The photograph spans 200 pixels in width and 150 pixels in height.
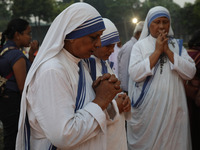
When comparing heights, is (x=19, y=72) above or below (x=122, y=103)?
below

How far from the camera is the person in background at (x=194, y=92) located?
3.22m

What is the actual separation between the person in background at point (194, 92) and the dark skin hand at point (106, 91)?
6.64 feet

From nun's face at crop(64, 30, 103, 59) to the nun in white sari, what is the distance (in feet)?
5.02

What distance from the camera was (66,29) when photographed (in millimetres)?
1505

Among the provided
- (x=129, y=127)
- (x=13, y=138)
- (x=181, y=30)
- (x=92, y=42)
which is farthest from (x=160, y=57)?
(x=181, y=30)

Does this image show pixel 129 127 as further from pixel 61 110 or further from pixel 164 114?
pixel 61 110

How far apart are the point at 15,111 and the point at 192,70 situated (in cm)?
255

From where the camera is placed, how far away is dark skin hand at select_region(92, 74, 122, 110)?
1523 millimetres

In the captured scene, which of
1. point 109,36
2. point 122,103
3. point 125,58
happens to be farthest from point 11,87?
point 125,58

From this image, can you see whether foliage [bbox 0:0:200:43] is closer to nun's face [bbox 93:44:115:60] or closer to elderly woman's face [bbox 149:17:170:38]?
elderly woman's face [bbox 149:17:170:38]

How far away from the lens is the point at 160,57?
3.08 metres

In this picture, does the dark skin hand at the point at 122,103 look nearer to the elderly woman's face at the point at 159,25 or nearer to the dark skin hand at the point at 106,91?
the dark skin hand at the point at 106,91

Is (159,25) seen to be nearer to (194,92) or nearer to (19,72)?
(194,92)

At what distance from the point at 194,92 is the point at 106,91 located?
216 centimetres
